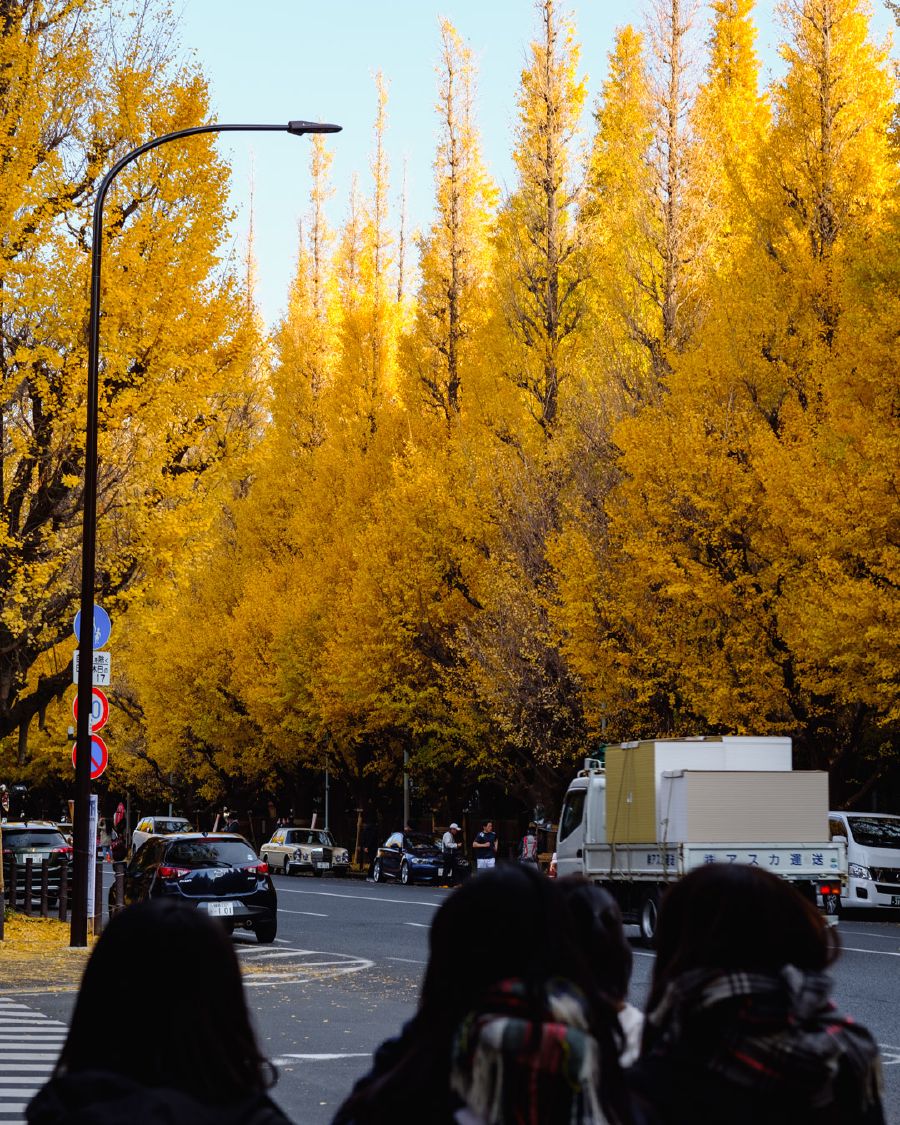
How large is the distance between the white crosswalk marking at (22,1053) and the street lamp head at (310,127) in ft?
29.2

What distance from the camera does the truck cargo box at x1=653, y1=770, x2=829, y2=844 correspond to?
21.1 metres

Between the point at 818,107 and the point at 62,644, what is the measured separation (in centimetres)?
1620

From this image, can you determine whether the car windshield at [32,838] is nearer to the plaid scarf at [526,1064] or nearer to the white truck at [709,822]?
the white truck at [709,822]

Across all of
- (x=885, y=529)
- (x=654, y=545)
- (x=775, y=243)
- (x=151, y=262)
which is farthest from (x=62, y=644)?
(x=775, y=243)

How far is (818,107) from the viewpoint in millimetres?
31703

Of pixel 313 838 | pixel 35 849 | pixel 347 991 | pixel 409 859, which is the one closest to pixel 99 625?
pixel 347 991

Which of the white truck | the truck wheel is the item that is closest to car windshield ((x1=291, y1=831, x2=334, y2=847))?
the white truck

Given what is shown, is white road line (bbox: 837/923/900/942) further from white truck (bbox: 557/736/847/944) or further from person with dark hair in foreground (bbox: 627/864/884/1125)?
person with dark hair in foreground (bbox: 627/864/884/1125)

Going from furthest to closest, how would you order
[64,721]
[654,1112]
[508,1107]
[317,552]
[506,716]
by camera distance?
[64,721] < [317,552] < [506,716] < [654,1112] < [508,1107]

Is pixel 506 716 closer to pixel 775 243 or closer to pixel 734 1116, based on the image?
pixel 775 243

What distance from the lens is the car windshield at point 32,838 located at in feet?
97.8

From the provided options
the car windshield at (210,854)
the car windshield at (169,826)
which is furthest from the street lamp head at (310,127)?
the car windshield at (169,826)

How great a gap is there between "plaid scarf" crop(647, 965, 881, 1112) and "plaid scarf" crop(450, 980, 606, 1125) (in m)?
0.34

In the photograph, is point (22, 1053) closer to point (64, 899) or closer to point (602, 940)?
point (602, 940)
